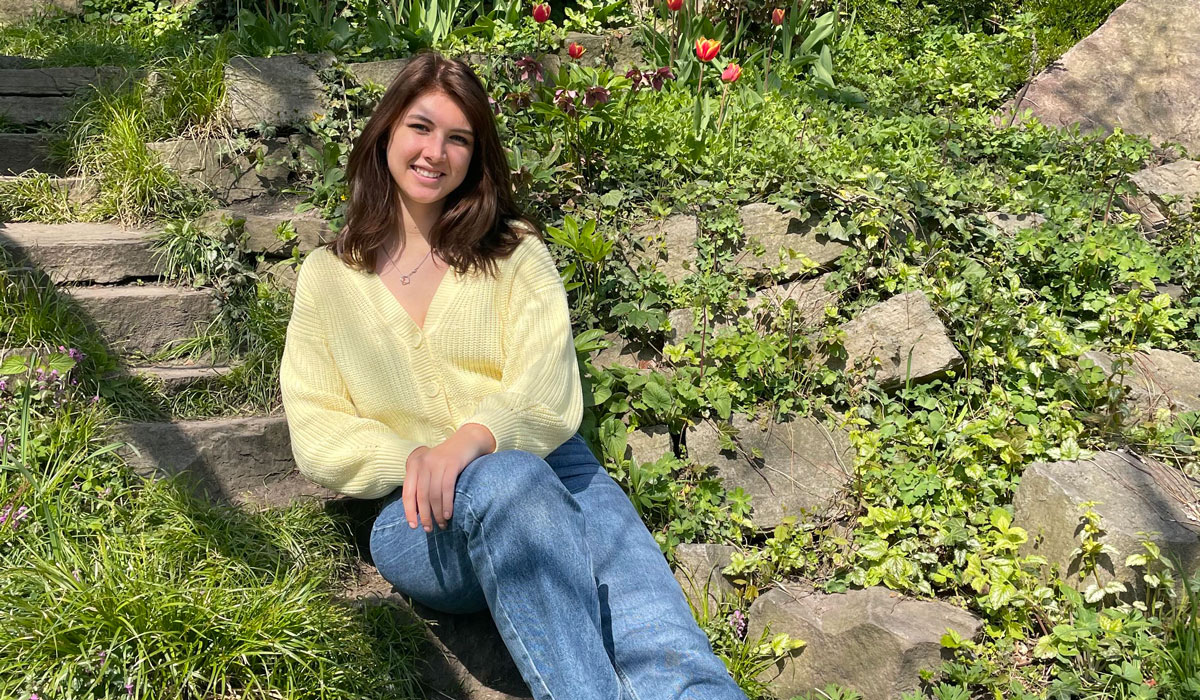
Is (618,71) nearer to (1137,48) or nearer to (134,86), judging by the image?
(134,86)

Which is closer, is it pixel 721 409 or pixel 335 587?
pixel 335 587

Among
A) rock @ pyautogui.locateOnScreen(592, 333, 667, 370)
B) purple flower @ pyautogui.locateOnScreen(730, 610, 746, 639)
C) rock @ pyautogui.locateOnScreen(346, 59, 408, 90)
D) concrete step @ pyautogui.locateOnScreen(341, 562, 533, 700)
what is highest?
rock @ pyautogui.locateOnScreen(346, 59, 408, 90)

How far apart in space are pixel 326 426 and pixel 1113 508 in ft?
6.80

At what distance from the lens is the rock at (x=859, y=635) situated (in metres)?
2.38

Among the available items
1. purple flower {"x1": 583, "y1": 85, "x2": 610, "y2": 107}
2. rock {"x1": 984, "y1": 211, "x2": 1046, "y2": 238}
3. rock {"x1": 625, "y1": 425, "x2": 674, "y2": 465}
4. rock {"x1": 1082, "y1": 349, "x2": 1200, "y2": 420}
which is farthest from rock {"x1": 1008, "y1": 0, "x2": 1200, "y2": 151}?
rock {"x1": 625, "y1": 425, "x2": 674, "y2": 465}

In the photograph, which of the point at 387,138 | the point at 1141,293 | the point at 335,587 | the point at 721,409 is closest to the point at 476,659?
the point at 335,587

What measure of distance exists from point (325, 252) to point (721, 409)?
4.39 ft

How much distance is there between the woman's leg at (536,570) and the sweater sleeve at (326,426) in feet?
0.87

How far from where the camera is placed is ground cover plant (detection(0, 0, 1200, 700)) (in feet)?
7.26

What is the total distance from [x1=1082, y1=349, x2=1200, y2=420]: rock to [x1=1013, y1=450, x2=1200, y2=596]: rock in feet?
1.13

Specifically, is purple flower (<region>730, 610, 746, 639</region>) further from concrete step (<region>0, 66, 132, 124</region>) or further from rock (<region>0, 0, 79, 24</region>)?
rock (<region>0, 0, 79, 24</region>)

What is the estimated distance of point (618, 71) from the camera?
487 cm

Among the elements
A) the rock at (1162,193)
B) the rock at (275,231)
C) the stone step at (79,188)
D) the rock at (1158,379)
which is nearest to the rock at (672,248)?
the rock at (275,231)

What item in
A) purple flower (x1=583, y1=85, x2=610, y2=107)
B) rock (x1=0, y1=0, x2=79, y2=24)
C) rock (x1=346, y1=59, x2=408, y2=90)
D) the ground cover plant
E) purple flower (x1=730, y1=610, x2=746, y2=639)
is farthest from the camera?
rock (x1=0, y1=0, x2=79, y2=24)
